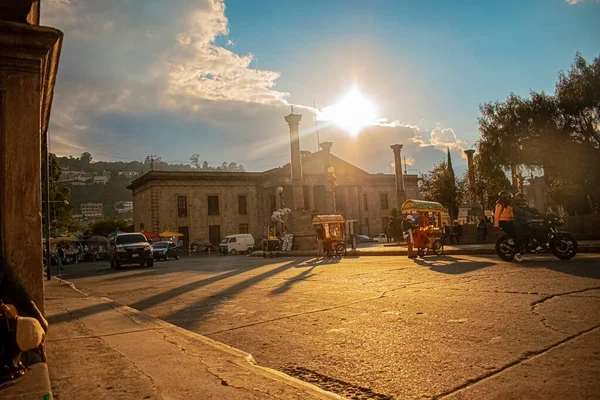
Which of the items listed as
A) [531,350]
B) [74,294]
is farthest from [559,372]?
[74,294]

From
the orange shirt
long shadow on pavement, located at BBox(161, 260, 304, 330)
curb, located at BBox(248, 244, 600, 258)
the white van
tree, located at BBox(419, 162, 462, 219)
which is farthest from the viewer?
tree, located at BBox(419, 162, 462, 219)

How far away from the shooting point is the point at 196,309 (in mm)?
7543

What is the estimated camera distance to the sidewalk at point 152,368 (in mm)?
3145

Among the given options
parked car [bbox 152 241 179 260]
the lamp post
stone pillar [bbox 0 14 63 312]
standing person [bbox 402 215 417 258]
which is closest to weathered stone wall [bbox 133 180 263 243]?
parked car [bbox 152 241 179 260]

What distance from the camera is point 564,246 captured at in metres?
10.6

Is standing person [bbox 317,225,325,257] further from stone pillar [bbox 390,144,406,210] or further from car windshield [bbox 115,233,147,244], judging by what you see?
stone pillar [bbox 390,144,406,210]

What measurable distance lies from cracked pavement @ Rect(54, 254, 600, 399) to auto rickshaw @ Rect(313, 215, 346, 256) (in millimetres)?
13292

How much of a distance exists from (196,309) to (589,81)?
23.4m

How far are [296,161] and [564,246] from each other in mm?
25832

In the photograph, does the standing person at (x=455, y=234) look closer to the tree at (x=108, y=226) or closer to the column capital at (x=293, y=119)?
the column capital at (x=293, y=119)

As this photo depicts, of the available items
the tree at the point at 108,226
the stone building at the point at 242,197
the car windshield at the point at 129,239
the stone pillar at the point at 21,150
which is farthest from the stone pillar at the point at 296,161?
the tree at the point at 108,226

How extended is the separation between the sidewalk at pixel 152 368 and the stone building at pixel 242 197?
1566 inches

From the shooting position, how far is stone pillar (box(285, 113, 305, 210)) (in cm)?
3469

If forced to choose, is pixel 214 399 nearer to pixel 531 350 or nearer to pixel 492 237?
pixel 531 350
